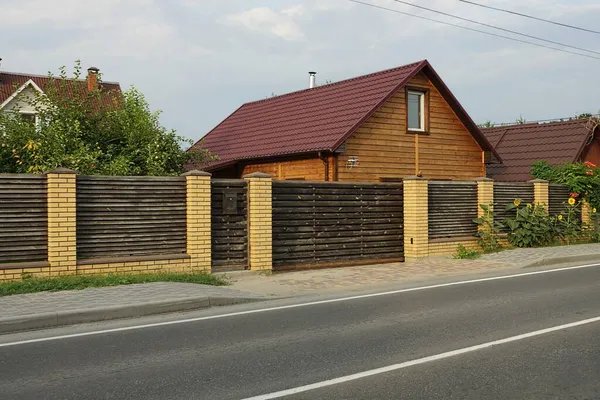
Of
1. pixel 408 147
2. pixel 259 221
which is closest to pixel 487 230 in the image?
pixel 408 147

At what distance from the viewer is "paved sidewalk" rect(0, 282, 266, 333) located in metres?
8.51

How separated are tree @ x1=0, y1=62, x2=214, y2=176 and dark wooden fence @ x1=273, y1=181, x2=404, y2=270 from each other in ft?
12.4

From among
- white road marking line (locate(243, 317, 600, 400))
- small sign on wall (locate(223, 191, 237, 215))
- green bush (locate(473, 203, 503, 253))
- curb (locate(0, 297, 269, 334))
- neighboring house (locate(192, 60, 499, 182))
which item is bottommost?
Answer: white road marking line (locate(243, 317, 600, 400))

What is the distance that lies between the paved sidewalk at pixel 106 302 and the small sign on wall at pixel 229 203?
226cm

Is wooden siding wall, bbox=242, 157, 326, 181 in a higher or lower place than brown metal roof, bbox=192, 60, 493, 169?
lower

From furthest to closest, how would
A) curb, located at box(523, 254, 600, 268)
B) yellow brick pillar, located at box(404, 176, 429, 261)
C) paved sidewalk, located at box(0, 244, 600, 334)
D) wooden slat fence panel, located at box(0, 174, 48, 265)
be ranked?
yellow brick pillar, located at box(404, 176, 429, 261)
curb, located at box(523, 254, 600, 268)
wooden slat fence panel, located at box(0, 174, 48, 265)
paved sidewalk, located at box(0, 244, 600, 334)

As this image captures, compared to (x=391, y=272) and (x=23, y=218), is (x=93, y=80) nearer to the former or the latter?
(x=23, y=218)

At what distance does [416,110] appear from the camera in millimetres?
21047

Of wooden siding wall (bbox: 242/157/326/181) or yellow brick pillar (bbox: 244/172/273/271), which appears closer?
yellow brick pillar (bbox: 244/172/273/271)

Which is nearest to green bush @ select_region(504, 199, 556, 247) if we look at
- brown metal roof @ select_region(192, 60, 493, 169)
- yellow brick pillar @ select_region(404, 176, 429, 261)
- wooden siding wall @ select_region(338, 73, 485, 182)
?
wooden siding wall @ select_region(338, 73, 485, 182)

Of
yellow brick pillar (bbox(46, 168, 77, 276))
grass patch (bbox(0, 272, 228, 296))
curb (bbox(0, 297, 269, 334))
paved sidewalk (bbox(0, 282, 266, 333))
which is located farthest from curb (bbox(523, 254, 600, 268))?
yellow brick pillar (bbox(46, 168, 77, 276))

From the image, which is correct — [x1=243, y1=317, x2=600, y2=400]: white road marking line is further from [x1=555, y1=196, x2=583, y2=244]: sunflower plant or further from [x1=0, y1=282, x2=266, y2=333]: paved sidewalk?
[x1=555, y1=196, x2=583, y2=244]: sunflower plant

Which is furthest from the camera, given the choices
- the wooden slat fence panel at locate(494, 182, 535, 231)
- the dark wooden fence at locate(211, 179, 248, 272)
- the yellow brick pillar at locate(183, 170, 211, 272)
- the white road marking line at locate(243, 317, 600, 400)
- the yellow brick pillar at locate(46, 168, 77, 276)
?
the wooden slat fence panel at locate(494, 182, 535, 231)

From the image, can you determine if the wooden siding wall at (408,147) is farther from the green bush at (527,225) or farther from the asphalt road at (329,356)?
the asphalt road at (329,356)
